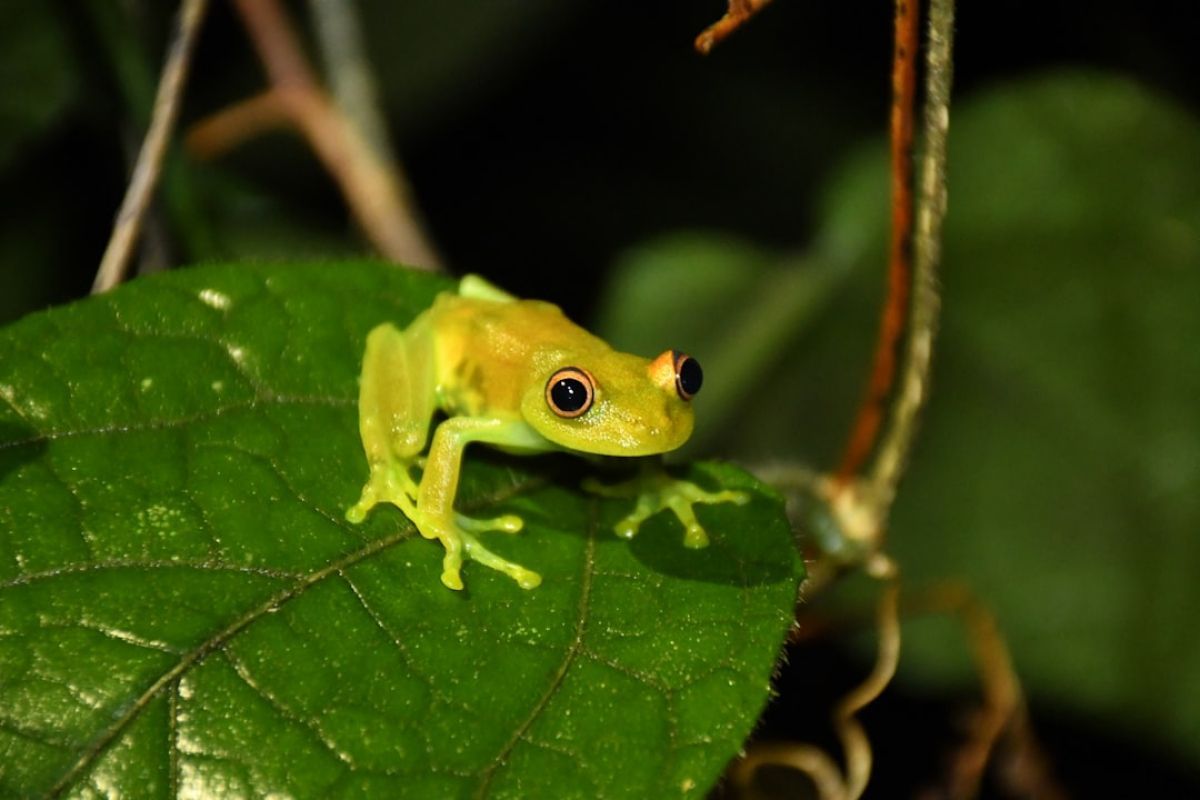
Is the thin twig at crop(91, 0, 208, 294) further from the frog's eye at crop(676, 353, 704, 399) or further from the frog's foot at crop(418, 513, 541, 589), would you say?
the frog's eye at crop(676, 353, 704, 399)

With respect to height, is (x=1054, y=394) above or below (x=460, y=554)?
below

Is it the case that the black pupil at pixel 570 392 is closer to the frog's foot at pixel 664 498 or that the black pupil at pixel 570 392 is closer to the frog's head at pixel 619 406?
the frog's head at pixel 619 406

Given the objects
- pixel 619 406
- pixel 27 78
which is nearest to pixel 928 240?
pixel 619 406

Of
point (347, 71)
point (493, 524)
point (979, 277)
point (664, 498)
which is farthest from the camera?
point (979, 277)

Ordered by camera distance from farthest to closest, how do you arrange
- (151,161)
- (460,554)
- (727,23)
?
(151,161)
(460,554)
(727,23)

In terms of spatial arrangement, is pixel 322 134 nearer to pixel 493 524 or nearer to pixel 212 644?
pixel 493 524

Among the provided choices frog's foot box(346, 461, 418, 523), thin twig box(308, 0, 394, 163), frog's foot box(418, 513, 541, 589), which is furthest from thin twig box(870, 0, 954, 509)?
thin twig box(308, 0, 394, 163)

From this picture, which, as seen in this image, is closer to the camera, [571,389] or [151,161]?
[571,389]

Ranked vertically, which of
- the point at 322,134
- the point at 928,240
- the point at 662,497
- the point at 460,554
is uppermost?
the point at 928,240
